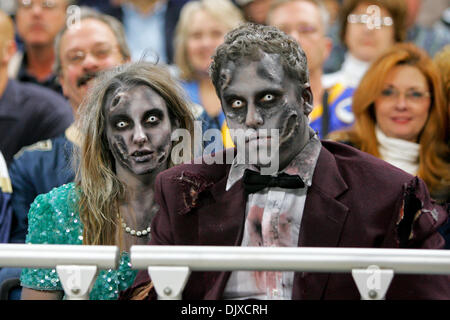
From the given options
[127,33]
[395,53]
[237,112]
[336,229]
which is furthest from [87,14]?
[336,229]

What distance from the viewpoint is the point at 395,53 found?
355cm

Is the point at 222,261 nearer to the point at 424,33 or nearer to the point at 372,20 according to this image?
the point at 372,20

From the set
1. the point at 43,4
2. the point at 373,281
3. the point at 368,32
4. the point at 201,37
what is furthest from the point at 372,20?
the point at 373,281

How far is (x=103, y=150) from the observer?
2.56 metres

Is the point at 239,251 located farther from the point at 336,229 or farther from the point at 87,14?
the point at 87,14

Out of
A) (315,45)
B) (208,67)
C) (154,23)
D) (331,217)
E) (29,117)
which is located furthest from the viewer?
(154,23)

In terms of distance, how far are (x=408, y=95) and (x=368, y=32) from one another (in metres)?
0.70

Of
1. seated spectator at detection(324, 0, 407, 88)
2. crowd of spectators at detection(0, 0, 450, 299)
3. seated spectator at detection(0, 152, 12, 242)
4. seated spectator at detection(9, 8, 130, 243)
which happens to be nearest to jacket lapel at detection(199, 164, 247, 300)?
crowd of spectators at detection(0, 0, 450, 299)

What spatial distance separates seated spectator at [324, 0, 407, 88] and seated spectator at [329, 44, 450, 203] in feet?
1.56

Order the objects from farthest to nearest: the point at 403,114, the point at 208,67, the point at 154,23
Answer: the point at 154,23, the point at 403,114, the point at 208,67

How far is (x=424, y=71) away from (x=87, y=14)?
1.58 meters

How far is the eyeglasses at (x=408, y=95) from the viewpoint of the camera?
346 cm

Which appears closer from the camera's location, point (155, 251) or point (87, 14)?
point (155, 251)

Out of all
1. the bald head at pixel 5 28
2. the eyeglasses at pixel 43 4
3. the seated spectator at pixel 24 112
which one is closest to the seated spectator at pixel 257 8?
the eyeglasses at pixel 43 4
